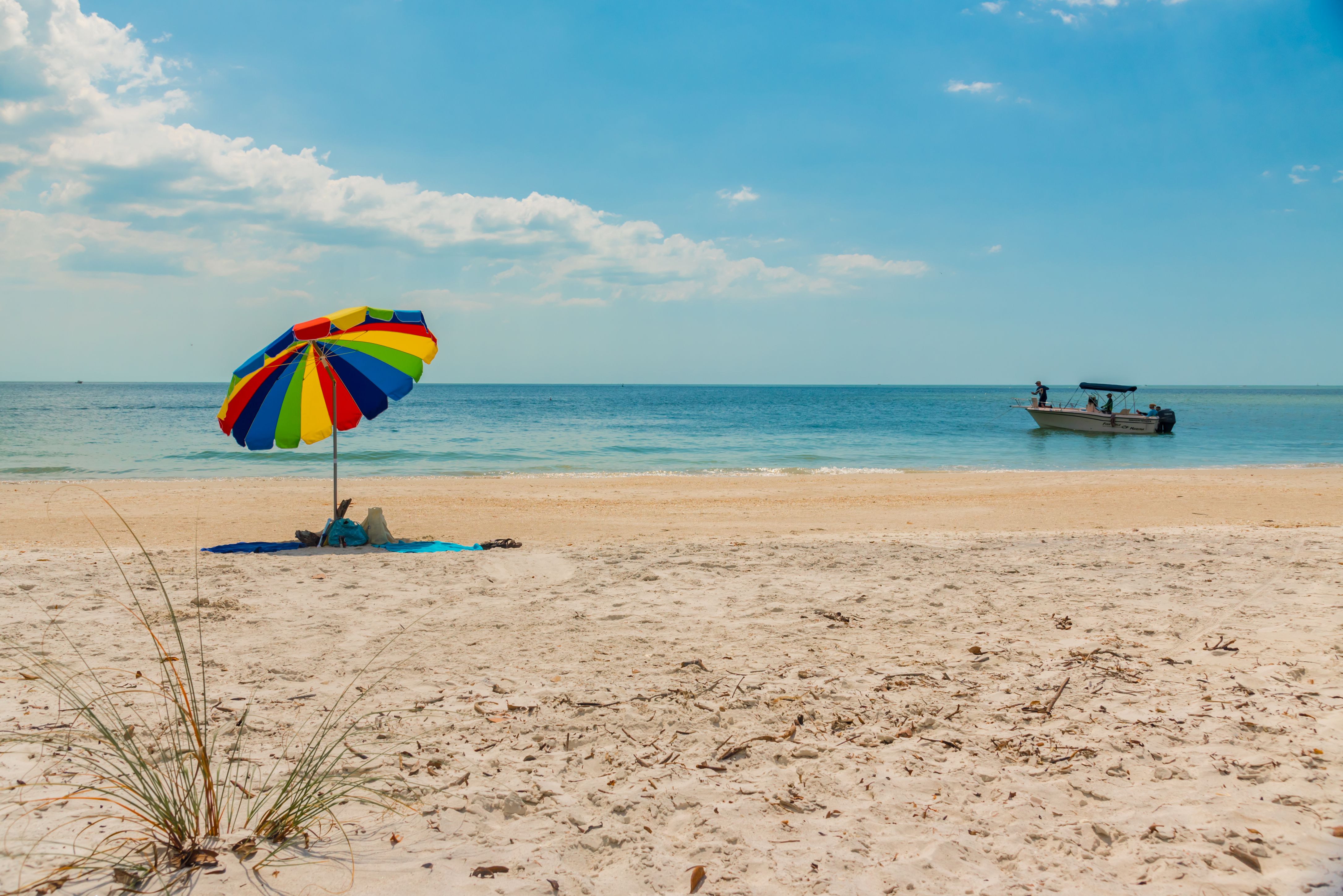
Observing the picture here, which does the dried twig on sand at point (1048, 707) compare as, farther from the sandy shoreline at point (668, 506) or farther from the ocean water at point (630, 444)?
the ocean water at point (630, 444)

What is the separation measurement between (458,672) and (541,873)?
6.31ft

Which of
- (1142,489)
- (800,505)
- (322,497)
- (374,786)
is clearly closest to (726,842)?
(374,786)

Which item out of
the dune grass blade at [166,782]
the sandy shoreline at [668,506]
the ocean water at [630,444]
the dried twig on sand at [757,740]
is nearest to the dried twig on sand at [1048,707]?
the dried twig on sand at [757,740]

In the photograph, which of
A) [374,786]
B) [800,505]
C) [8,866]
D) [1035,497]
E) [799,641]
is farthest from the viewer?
[1035,497]

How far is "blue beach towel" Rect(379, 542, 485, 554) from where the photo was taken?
796cm

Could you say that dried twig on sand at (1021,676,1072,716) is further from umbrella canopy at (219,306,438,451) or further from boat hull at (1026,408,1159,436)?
boat hull at (1026,408,1159,436)

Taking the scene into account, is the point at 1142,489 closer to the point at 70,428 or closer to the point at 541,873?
the point at 541,873

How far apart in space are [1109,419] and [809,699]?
109 feet

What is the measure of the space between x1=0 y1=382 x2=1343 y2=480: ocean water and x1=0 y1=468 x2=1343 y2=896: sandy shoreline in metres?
13.7

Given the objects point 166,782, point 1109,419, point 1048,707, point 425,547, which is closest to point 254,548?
point 425,547

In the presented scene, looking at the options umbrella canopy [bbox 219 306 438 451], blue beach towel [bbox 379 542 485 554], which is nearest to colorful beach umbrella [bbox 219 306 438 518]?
umbrella canopy [bbox 219 306 438 451]

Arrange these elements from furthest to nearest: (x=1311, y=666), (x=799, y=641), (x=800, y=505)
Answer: (x=800, y=505) < (x=799, y=641) < (x=1311, y=666)

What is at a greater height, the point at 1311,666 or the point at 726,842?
the point at 1311,666

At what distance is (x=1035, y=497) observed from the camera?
14.2 m
